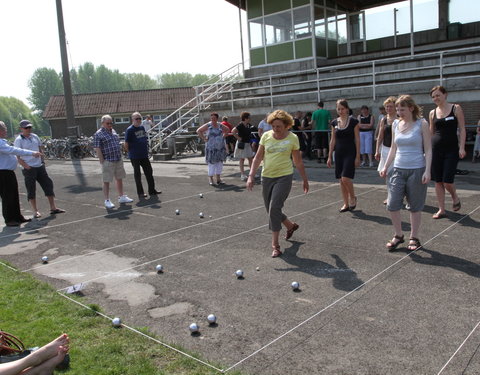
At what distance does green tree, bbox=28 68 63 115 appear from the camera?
11862cm

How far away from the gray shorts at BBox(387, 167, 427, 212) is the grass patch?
3.32m

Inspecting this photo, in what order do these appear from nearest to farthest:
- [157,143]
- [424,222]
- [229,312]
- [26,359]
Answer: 1. [26,359]
2. [229,312]
3. [424,222]
4. [157,143]

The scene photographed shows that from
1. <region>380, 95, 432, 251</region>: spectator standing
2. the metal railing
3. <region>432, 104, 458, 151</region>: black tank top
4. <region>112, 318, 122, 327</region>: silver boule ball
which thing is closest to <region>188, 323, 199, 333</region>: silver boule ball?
<region>112, 318, 122, 327</region>: silver boule ball

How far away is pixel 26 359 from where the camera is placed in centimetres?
289

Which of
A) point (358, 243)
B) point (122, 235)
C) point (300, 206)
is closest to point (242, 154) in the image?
point (300, 206)

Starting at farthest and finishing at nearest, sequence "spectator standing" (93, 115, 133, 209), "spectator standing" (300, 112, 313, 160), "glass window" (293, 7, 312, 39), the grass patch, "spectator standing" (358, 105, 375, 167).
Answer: "glass window" (293, 7, 312, 39)
"spectator standing" (300, 112, 313, 160)
"spectator standing" (358, 105, 375, 167)
"spectator standing" (93, 115, 133, 209)
the grass patch

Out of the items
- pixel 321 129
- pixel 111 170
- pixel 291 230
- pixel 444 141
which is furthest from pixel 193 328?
pixel 321 129

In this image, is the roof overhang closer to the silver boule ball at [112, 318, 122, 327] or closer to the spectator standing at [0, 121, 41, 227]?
the spectator standing at [0, 121, 41, 227]

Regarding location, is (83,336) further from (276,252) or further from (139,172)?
(139,172)

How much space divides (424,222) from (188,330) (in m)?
4.42

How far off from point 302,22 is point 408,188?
17.7m

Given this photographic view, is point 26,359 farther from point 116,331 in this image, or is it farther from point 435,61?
point 435,61

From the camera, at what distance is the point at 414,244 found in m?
5.64

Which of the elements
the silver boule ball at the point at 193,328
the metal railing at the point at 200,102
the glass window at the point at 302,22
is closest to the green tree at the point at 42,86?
the metal railing at the point at 200,102
